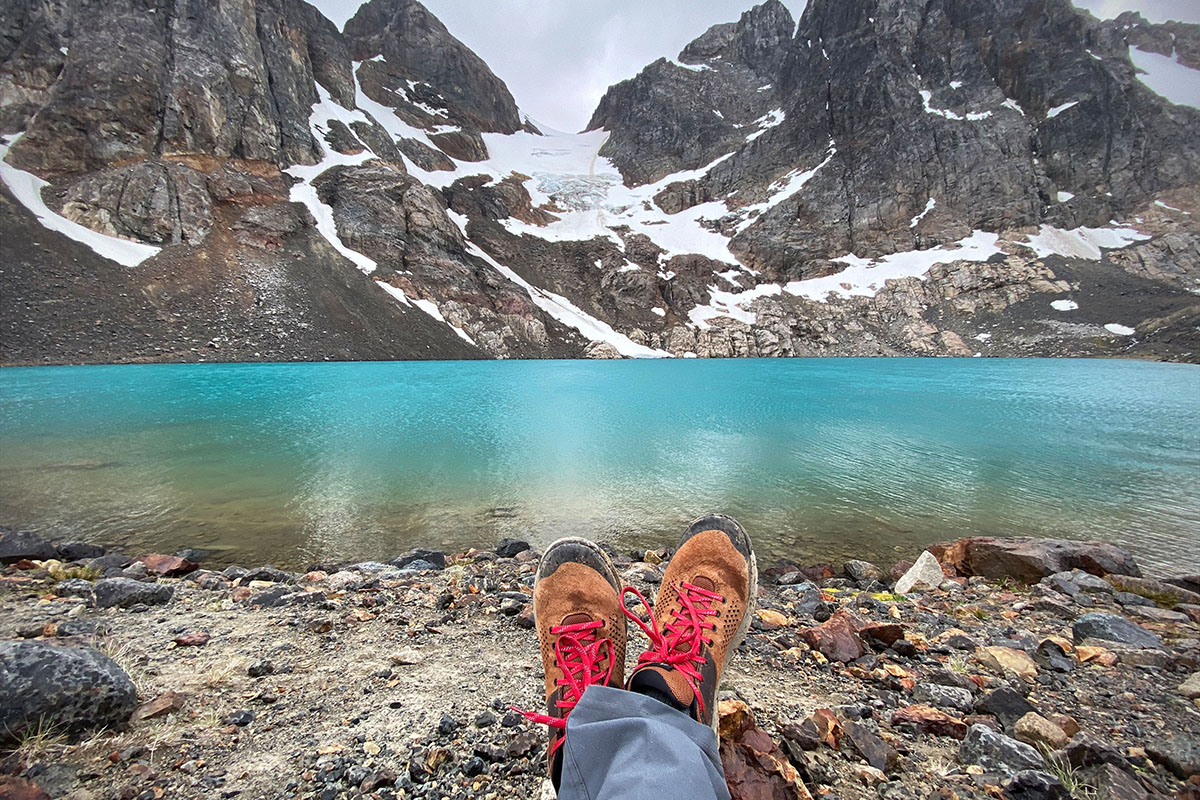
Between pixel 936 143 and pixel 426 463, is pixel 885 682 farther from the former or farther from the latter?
pixel 936 143

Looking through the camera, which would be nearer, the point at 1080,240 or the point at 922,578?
the point at 922,578

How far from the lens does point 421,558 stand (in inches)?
232

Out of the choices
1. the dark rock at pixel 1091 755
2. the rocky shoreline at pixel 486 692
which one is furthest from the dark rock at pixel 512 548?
the dark rock at pixel 1091 755

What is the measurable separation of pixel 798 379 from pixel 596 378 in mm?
15370

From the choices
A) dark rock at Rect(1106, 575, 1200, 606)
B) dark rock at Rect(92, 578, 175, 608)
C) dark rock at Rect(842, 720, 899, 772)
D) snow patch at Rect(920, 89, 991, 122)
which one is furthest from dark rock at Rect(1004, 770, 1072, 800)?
snow patch at Rect(920, 89, 991, 122)

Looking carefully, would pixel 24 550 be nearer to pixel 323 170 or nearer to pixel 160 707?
pixel 160 707

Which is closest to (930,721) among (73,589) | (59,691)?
(59,691)

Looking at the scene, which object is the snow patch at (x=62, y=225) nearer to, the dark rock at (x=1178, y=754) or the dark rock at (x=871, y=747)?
the dark rock at (x=871, y=747)

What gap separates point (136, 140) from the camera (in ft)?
145

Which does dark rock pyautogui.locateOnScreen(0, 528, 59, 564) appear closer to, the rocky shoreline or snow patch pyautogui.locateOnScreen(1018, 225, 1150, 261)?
the rocky shoreline

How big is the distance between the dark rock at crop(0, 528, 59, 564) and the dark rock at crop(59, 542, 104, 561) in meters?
0.08

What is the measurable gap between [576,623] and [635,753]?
1024 mm

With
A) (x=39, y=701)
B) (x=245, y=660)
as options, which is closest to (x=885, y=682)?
(x=245, y=660)

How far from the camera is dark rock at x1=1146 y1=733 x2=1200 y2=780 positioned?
1902 mm
